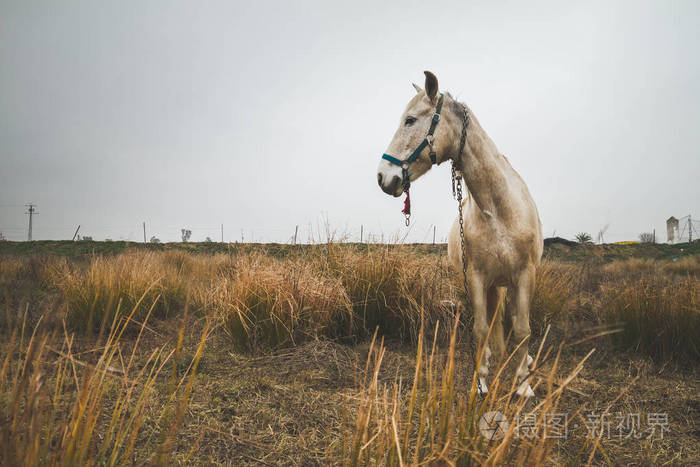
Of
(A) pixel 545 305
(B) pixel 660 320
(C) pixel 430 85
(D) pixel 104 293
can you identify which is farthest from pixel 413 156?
(D) pixel 104 293

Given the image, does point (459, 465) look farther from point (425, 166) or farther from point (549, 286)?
point (549, 286)

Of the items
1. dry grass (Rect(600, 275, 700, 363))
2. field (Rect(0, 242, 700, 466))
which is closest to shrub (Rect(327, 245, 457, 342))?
field (Rect(0, 242, 700, 466))

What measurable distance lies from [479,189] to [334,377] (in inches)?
74.3

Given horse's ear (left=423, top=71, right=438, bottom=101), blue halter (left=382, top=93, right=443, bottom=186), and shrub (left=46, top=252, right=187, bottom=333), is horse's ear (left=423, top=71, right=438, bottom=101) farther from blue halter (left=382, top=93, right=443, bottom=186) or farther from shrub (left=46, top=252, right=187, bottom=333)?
shrub (left=46, top=252, right=187, bottom=333)

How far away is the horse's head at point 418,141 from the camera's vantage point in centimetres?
248

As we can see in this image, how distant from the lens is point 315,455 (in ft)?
6.03

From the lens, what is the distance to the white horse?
2531mm

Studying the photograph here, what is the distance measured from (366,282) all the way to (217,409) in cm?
214

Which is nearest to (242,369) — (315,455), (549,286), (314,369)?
(314,369)

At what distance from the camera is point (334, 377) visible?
2.81m

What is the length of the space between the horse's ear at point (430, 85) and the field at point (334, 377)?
5.13 feet

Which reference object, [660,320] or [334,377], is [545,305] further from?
[334,377]

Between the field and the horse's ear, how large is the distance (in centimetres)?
156

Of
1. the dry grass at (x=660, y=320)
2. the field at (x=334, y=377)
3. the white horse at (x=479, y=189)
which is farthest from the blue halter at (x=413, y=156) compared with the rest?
the dry grass at (x=660, y=320)
